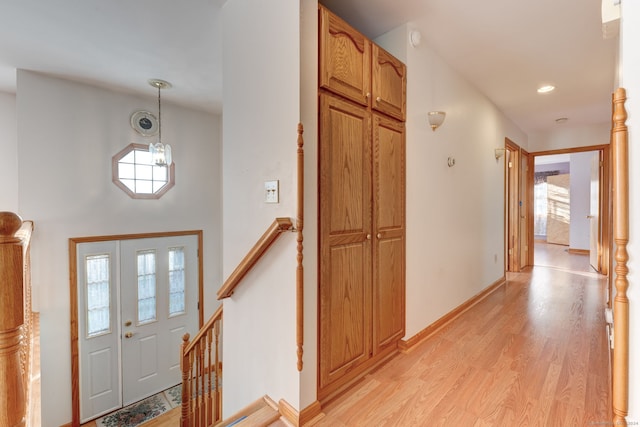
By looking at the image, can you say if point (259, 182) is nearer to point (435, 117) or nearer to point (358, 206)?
point (358, 206)

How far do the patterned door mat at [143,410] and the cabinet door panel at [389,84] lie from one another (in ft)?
14.0

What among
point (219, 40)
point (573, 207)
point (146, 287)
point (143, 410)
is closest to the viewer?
point (219, 40)

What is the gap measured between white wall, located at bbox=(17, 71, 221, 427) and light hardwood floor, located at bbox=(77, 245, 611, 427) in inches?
129

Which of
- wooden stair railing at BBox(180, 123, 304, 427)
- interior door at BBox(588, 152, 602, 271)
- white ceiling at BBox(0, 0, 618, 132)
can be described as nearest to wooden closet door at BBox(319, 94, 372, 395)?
wooden stair railing at BBox(180, 123, 304, 427)

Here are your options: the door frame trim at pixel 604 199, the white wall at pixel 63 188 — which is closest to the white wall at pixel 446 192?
the door frame trim at pixel 604 199

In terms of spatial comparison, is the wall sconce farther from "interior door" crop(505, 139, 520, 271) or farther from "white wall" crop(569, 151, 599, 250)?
"white wall" crop(569, 151, 599, 250)

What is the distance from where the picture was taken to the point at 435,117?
2398 millimetres

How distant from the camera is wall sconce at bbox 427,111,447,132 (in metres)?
2.39

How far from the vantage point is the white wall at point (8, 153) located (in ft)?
11.1

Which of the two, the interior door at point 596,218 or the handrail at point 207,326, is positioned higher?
the interior door at point 596,218

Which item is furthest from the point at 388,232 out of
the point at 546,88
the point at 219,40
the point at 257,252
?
the point at 546,88

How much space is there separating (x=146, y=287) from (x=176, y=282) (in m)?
0.37

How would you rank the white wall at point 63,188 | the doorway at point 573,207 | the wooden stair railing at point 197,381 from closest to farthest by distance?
the wooden stair railing at point 197,381
the white wall at point 63,188
the doorway at point 573,207

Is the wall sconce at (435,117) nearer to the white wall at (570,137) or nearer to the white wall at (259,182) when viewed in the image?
the white wall at (259,182)
